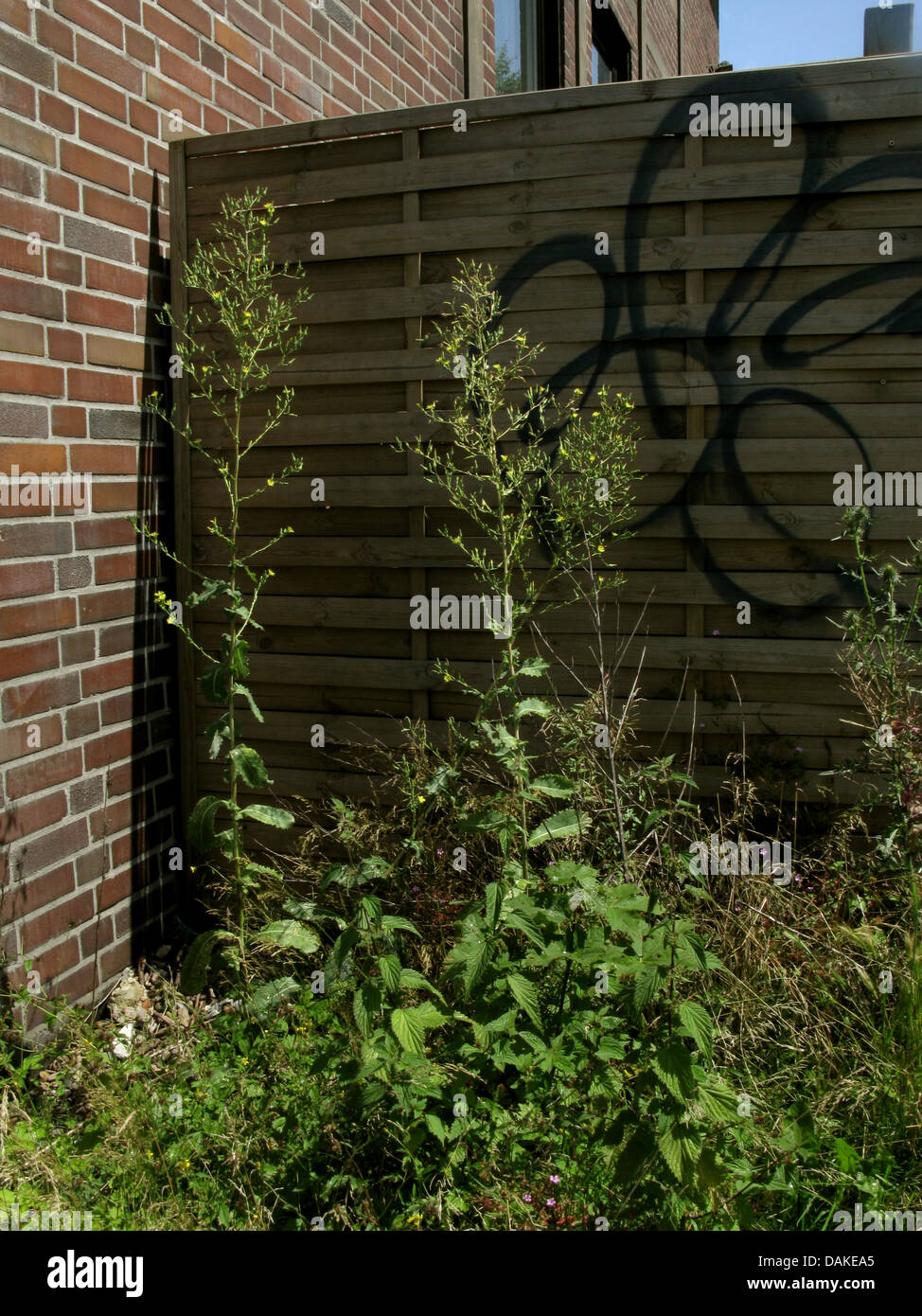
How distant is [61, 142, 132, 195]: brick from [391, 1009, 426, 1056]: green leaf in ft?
8.56

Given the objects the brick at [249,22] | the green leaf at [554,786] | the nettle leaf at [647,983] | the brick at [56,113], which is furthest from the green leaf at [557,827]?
the brick at [249,22]

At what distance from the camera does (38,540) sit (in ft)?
10.3

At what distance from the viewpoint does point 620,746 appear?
11.5 ft

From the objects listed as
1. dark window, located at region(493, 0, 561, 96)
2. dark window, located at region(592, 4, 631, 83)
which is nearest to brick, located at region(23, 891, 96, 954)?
dark window, located at region(493, 0, 561, 96)

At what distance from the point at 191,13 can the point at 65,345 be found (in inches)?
58.1

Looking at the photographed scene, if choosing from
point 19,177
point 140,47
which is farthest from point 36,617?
point 140,47

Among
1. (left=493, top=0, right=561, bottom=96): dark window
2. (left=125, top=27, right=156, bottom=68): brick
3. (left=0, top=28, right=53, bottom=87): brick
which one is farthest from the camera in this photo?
(left=493, top=0, right=561, bottom=96): dark window

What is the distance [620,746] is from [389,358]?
154 centimetres

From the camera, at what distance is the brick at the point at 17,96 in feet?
9.71

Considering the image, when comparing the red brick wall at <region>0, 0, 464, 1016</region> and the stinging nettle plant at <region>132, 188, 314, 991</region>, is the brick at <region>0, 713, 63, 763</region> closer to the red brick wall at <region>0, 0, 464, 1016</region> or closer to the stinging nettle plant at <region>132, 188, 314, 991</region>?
the red brick wall at <region>0, 0, 464, 1016</region>

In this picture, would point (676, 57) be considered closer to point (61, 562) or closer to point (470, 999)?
point (61, 562)

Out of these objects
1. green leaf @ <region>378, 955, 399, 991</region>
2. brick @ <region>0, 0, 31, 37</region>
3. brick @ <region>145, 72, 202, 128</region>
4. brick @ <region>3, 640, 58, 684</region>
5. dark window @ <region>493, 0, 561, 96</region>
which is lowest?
green leaf @ <region>378, 955, 399, 991</region>

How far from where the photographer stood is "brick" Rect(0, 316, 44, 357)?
9.81ft
